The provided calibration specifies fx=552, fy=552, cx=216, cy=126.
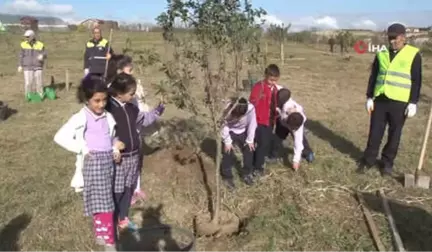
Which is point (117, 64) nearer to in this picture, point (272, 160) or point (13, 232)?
point (13, 232)

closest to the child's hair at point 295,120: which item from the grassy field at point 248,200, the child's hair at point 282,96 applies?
the child's hair at point 282,96

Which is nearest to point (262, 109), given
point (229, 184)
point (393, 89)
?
point (229, 184)

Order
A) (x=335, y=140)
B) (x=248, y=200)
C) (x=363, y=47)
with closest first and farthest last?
(x=248, y=200) → (x=335, y=140) → (x=363, y=47)

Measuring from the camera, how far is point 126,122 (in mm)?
4777

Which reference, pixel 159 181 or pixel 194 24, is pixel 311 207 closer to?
pixel 159 181

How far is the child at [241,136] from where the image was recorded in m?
5.80

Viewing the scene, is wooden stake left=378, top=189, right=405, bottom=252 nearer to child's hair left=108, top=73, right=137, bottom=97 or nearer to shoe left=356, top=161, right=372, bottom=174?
shoe left=356, top=161, right=372, bottom=174

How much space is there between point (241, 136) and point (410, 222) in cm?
198

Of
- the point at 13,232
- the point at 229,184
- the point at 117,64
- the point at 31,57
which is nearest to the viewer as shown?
the point at 13,232

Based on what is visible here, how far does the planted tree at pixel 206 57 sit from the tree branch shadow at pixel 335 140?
319cm

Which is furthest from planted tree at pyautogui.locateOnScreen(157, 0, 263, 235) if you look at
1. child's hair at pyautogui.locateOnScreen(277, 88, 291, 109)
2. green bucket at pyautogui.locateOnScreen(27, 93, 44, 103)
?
green bucket at pyautogui.locateOnScreen(27, 93, 44, 103)

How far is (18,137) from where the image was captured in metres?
9.52

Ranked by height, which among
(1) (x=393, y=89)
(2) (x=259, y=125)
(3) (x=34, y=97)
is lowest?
(3) (x=34, y=97)

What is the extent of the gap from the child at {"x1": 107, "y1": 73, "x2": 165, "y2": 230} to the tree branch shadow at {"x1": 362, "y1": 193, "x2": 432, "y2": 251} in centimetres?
251
